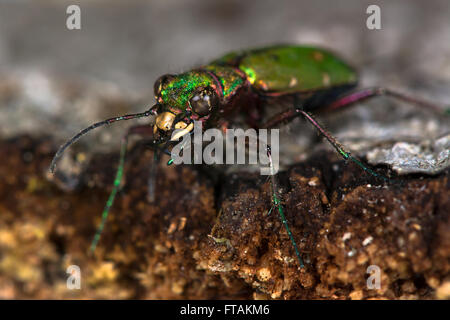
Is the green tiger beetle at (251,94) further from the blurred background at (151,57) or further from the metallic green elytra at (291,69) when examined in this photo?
the blurred background at (151,57)

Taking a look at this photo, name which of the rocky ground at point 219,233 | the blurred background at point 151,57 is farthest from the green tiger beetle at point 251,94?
the blurred background at point 151,57

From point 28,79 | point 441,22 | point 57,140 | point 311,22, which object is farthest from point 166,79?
point 441,22

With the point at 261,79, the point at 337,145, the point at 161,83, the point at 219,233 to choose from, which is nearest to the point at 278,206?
the point at 219,233

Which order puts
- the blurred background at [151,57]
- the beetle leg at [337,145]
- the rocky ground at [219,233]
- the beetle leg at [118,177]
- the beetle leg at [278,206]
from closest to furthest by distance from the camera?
the rocky ground at [219,233]
the beetle leg at [278,206]
the beetle leg at [337,145]
the beetle leg at [118,177]
the blurred background at [151,57]

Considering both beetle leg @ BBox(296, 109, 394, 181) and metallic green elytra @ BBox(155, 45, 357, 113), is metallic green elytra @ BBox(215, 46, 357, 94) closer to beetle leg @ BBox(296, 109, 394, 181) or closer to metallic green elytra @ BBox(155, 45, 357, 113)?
metallic green elytra @ BBox(155, 45, 357, 113)

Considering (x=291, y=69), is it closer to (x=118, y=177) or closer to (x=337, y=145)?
(x=337, y=145)
